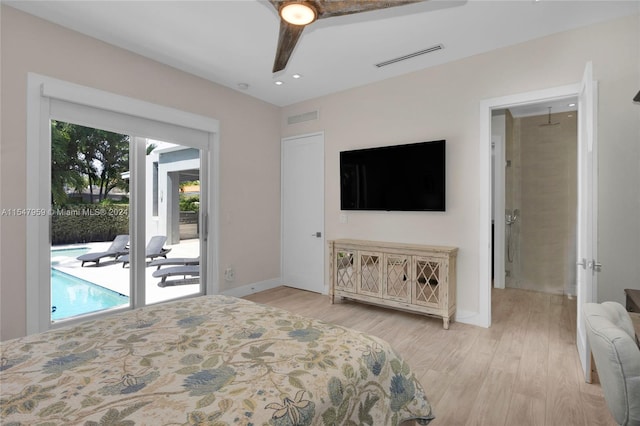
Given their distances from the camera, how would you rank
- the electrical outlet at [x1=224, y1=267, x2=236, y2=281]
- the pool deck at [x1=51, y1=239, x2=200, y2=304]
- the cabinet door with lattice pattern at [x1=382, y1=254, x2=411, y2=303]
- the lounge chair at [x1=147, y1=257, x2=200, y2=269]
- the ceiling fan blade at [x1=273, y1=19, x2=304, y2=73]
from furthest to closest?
the electrical outlet at [x1=224, y1=267, x2=236, y2=281] < the lounge chair at [x1=147, y1=257, x2=200, y2=269] < the cabinet door with lattice pattern at [x1=382, y1=254, x2=411, y2=303] < the pool deck at [x1=51, y1=239, x2=200, y2=304] < the ceiling fan blade at [x1=273, y1=19, x2=304, y2=73]

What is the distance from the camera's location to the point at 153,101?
135 inches

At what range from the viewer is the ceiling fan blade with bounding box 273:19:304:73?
5.90ft

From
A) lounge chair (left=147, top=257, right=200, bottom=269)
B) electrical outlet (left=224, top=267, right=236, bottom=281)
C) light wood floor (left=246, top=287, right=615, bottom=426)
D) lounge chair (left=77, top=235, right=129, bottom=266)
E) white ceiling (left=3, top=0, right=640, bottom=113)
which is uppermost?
white ceiling (left=3, top=0, right=640, bottom=113)

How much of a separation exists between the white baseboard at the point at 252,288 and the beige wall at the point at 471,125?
4.04ft

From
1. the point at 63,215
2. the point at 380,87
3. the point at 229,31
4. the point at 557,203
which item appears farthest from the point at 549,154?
the point at 63,215

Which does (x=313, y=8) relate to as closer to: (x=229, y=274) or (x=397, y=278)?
(x=397, y=278)

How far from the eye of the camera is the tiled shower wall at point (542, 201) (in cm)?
450

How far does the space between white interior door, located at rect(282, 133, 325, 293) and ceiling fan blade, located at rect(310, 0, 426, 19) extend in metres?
2.78

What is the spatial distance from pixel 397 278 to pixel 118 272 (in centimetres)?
291

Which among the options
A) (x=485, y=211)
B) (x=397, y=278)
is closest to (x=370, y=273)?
(x=397, y=278)

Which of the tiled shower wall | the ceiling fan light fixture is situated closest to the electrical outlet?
the ceiling fan light fixture

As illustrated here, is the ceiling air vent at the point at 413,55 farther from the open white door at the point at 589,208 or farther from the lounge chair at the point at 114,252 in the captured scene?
the lounge chair at the point at 114,252

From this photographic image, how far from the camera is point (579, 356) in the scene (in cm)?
257

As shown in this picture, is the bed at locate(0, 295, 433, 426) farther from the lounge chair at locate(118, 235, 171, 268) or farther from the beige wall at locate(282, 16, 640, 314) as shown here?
the beige wall at locate(282, 16, 640, 314)
